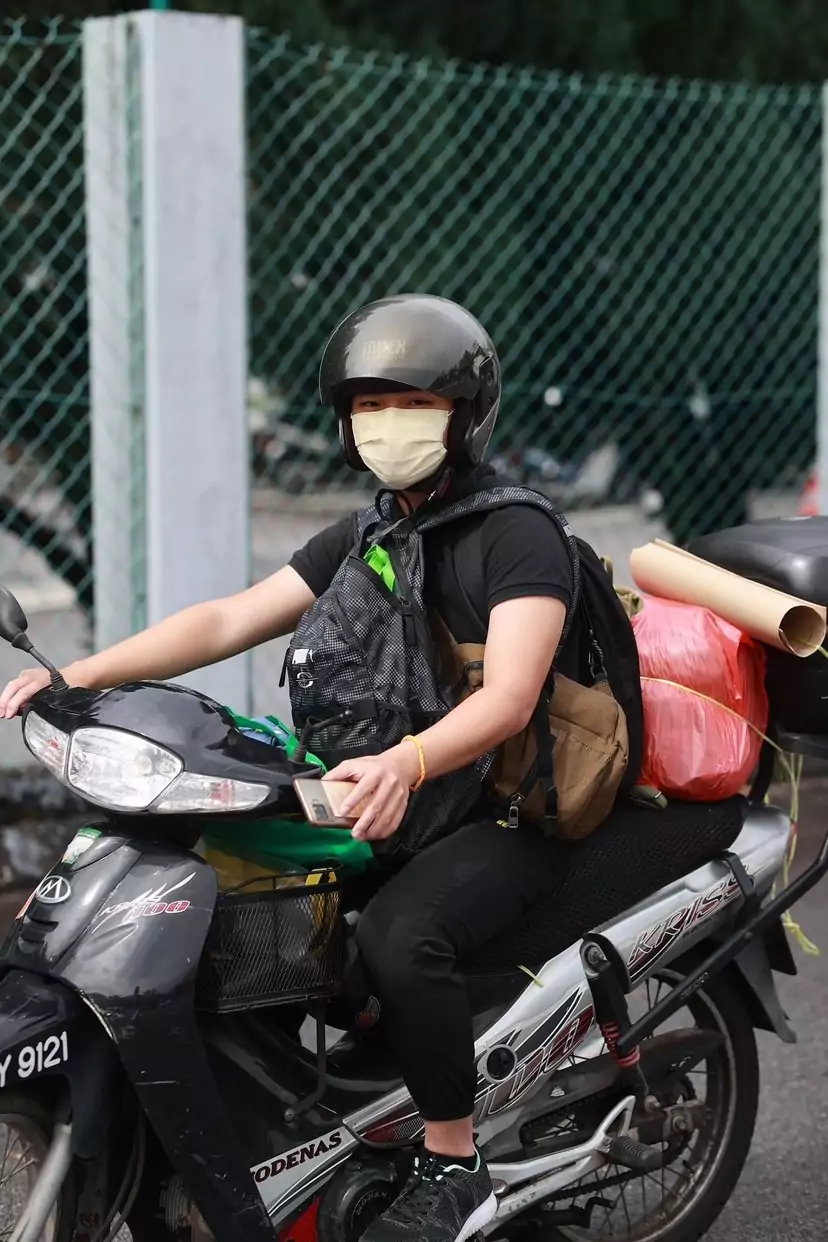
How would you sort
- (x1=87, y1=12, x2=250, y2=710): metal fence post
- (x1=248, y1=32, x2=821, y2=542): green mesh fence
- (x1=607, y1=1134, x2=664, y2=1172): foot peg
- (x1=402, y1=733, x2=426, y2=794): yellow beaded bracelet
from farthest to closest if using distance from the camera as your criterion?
(x1=248, y1=32, x2=821, y2=542): green mesh fence → (x1=87, y1=12, x2=250, y2=710): metal fence post → (x1=607, y1=1134, x2=664, y2=1172): foot peg → (x1=402, y1=733, x2=426, y2=794): yellow beaded bracelet

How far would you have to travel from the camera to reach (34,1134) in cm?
234

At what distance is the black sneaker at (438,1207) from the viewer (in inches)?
99.6

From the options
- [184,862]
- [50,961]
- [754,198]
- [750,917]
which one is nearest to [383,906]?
[184,862]

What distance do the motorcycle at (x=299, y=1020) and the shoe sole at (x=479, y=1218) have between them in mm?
141

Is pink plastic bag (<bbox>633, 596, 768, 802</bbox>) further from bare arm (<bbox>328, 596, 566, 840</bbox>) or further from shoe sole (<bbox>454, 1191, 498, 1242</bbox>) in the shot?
shoe sole (<bbox>454, 1191, 498, 1242</bbox>)

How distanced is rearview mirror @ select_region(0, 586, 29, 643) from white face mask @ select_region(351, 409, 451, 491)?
604mm

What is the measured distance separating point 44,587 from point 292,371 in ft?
4.20

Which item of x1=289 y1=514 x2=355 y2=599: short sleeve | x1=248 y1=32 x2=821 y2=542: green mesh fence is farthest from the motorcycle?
x1=248 y1=32 x2=821 y2=542: green mesh fence

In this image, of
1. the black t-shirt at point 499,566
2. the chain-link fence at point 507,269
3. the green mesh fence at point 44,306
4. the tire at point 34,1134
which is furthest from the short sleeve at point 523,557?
the green mesh fence at point 44,306

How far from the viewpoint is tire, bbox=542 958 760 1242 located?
311 centimetres

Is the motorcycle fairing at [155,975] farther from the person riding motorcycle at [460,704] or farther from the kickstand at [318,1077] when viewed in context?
the person riding motorcycle at [460,704]

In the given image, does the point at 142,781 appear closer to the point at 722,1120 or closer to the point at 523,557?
the point at 523,557

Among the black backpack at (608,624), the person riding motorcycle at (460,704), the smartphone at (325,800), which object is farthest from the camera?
the black backpack at (608,624)

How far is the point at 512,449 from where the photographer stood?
20.4 feet
